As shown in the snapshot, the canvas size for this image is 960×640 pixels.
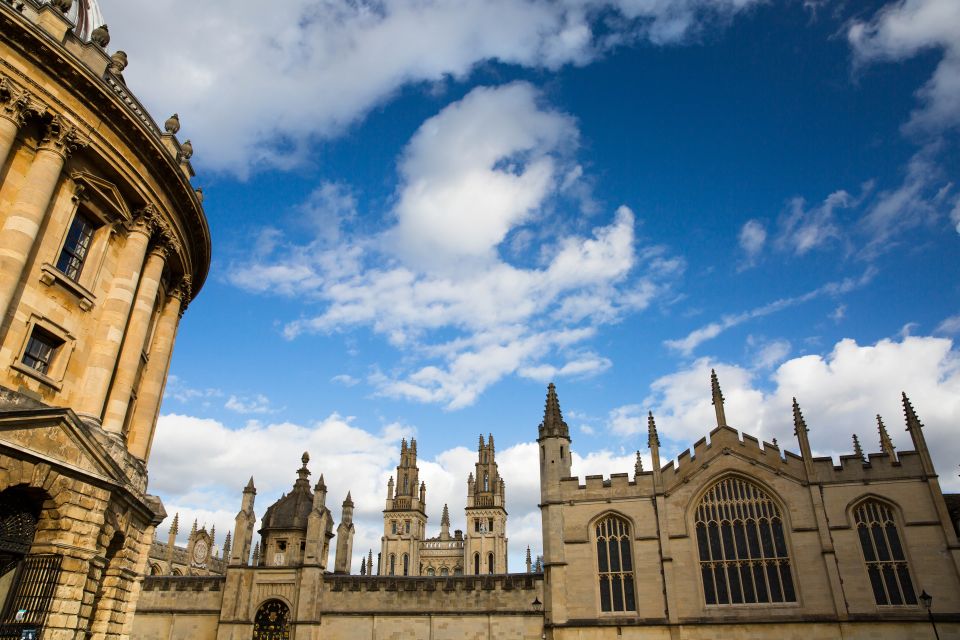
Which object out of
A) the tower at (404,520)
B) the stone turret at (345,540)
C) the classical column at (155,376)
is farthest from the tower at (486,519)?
the classical column at (155,376)

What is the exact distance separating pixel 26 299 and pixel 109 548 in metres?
6.38

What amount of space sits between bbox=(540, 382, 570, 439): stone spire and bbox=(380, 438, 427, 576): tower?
6827 cm

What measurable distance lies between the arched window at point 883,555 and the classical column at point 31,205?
99.9ft

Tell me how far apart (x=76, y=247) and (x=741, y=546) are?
27.4 meters

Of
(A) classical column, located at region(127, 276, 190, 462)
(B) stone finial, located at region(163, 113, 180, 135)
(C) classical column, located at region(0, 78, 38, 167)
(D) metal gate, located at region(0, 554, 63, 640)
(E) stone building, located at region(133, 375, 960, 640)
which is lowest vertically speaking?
(D) metal gate, located at region(0, 554, 63, 640)

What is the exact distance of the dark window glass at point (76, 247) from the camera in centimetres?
1628

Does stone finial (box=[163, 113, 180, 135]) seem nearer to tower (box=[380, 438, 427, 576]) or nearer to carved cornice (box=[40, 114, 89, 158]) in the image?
carved cornice (box=[40, 114, 89, 158])

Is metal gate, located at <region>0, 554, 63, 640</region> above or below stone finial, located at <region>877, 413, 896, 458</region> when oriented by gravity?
below

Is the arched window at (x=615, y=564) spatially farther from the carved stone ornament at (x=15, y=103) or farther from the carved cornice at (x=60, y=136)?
the carved stone ornament at (x=15, y=103)

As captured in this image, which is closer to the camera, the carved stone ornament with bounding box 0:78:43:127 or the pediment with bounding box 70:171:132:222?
the carved stone ornament with bounding box 0:78:43:127

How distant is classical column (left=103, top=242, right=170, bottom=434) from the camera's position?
17.0m

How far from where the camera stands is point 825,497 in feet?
91.1

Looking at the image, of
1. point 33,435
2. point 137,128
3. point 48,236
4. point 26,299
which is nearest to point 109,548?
point 33,435

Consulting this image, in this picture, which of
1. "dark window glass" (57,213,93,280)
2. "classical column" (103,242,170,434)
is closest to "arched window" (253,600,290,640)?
"classical column" (103,242,170,434)
